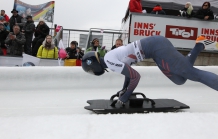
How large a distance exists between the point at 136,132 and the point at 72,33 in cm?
612

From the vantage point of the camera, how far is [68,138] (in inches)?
47.1

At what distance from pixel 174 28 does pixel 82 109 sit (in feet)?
13.2

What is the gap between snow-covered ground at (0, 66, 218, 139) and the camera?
4.10ft

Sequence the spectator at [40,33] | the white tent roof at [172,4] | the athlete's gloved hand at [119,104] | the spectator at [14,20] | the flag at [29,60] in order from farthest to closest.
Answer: the white tent roof at [172,4] → the spectator at [14,20] → the spectator at [40,33] → the flag at [29,60] → the athlete's gloved hand at [119,104]

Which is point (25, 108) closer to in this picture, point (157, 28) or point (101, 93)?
point (101, 93)

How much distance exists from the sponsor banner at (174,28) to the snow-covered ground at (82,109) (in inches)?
84.2

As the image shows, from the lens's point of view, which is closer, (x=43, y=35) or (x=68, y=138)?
(x=68, y=138)

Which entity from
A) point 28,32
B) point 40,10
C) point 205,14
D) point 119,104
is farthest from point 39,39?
point 119,104

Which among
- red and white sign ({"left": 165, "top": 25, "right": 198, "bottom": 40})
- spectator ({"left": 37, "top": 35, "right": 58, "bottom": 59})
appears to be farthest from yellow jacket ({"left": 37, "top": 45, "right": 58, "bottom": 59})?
red and white sign ({"left": 165, "top": 25, "right": 198, "bottom": 40})

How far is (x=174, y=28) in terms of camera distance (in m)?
5.55

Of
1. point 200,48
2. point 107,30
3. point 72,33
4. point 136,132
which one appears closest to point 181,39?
point 107,30

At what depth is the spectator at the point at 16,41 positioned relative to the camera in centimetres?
505

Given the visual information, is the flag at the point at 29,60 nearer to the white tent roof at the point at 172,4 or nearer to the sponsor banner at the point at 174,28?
the sponsor banner at the point at 174,28

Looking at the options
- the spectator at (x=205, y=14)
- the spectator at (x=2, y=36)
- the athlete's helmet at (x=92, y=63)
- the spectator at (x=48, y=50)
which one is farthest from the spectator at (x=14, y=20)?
the athlete's helmet at (x=92, y=63)
